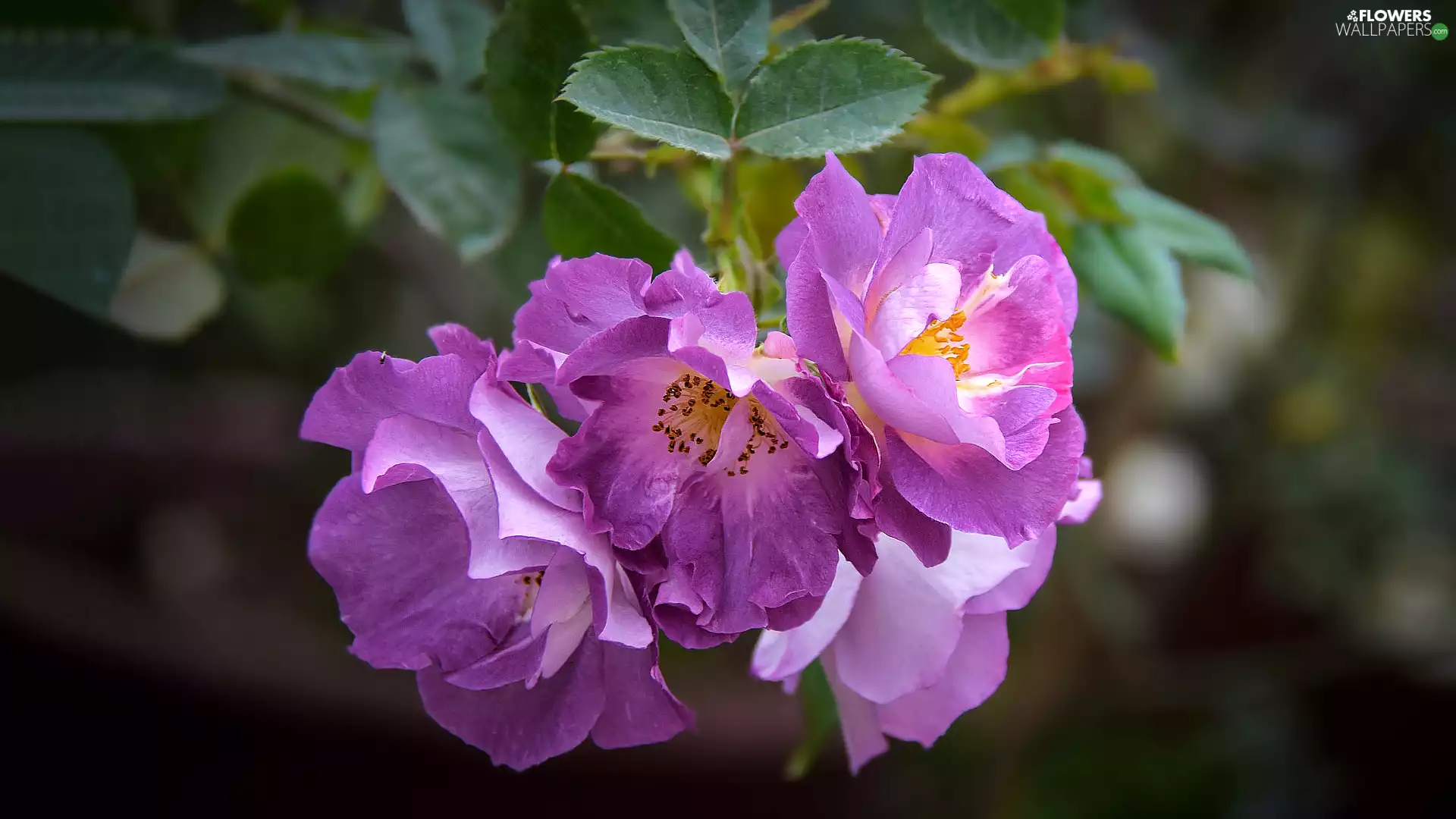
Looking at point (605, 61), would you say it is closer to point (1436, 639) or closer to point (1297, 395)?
point (1297, 395)

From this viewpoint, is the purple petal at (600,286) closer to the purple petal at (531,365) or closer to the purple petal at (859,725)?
the purple petal at (531,365)

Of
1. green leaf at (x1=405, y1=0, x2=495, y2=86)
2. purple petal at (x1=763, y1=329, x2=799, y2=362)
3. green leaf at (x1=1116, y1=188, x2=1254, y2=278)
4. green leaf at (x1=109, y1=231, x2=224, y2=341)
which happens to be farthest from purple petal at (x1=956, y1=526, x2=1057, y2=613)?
green leaf at (x1=109, y1=231, x2=224, y2=341)

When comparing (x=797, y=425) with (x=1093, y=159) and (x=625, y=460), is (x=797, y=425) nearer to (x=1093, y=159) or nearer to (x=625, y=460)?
(x=625, y=460)

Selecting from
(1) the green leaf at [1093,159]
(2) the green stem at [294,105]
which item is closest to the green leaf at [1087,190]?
(1) the green leaf at [1093,159]

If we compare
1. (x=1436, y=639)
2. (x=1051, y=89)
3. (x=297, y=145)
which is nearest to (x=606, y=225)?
(x=297, y=145)

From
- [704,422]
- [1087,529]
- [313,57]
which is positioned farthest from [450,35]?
[1087,529]

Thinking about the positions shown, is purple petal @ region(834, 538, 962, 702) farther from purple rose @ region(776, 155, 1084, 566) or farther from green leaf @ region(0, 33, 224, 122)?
green leaf @ region(0, 33, 224, 122)
